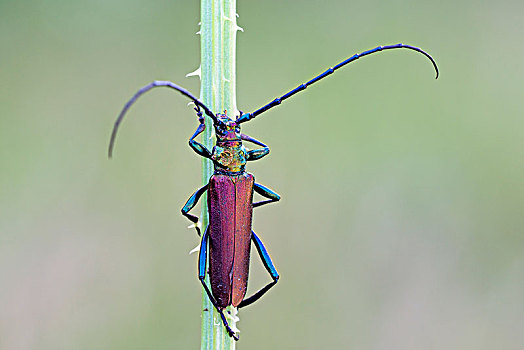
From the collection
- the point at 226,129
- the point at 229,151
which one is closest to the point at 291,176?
the point at 229,151

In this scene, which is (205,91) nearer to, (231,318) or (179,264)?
(231,318)

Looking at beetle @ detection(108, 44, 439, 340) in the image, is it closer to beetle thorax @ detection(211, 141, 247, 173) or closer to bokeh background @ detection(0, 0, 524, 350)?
beetle thorax @ detection(211, 141, 247, 173)

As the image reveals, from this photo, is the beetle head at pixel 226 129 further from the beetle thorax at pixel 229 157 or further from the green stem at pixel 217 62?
the green stem at pixel 217 62

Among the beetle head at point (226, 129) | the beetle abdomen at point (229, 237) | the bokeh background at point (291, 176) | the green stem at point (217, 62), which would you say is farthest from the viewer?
the bokeh background at point (291, 176)

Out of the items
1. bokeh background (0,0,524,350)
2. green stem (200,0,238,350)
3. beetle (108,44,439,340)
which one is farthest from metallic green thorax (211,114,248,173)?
bokeh background (0,0,524,350)

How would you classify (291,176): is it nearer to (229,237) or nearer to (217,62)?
(229,237)

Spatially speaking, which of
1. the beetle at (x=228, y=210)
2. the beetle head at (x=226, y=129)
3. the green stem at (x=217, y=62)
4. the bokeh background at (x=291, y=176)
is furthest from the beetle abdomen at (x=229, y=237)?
the bokeh background at (x=291, y=176)

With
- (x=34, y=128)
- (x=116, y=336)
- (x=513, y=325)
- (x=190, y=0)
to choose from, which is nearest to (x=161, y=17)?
(x=190, y=0)
